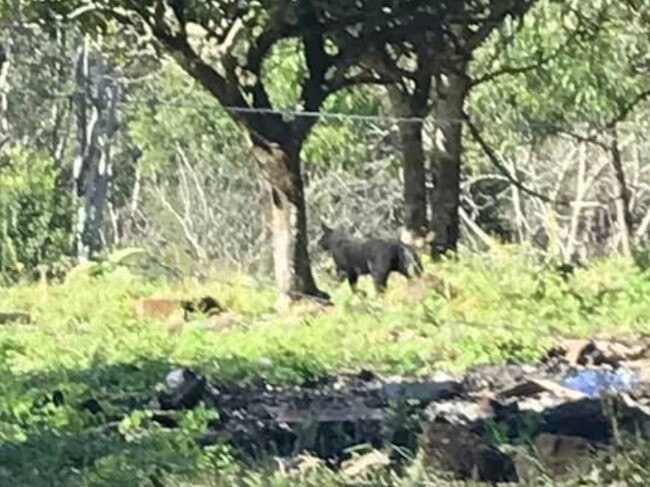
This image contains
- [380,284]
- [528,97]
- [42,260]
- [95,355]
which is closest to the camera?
[95,355]

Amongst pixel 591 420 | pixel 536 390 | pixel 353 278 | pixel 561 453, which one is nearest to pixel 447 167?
pixel 353 278

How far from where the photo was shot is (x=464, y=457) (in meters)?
5.69

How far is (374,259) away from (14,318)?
3236 mm

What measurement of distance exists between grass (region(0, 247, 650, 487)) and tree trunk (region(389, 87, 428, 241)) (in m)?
0.78

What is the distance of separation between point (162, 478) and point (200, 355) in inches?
185

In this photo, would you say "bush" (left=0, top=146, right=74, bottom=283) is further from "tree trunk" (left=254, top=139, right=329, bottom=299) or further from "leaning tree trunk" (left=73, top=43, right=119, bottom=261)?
"tree trunk" (left=254, top=139, right=329, bottom=299)

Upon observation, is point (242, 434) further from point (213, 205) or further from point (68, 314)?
point (213, 205)

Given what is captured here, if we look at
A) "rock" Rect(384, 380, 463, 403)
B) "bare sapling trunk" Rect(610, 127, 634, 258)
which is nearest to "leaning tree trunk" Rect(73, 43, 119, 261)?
"bare sapling trunk" Rect(610, 127, 634, 258)

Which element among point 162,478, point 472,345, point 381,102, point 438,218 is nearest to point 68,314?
point 472,345

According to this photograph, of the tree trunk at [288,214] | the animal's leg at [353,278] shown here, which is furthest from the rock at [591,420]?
the animal's leg at [353,278]

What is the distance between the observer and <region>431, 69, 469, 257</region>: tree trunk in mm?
17953

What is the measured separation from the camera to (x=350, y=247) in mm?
15383

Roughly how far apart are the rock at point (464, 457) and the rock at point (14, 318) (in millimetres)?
8051

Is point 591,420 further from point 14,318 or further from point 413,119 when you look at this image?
point 413,119
